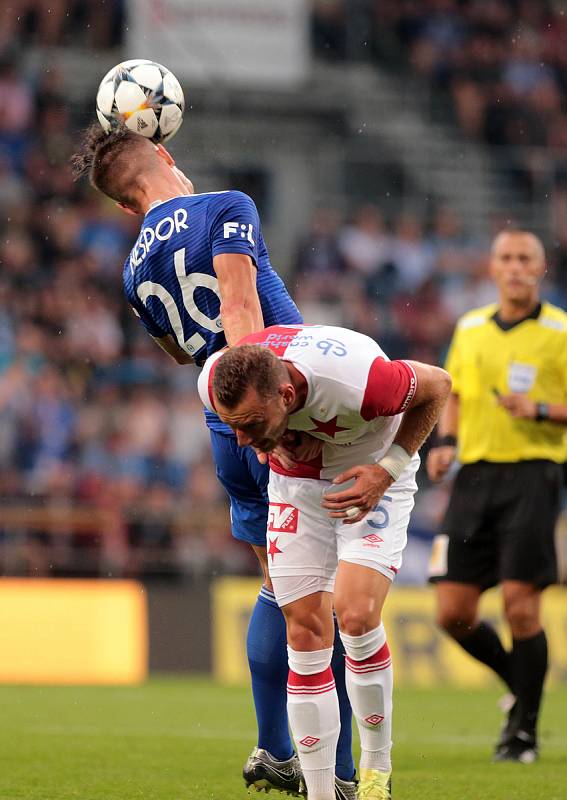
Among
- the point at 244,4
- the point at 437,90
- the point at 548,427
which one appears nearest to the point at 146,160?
the point at 548,427

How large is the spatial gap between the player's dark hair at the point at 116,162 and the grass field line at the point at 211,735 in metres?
3.45

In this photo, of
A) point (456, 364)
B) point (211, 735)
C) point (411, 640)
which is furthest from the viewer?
point (411, 640)

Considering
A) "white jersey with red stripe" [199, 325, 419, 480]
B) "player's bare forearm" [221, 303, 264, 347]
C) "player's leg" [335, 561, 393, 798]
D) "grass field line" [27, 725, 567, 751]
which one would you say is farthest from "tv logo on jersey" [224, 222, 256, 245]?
"grass field line" [27, 725, 567, 751]

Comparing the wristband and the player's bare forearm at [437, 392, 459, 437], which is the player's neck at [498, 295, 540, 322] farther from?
the wristband

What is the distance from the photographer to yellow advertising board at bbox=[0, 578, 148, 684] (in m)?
12.0

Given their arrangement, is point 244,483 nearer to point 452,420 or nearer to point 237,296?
point 237,296

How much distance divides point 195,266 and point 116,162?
0.61 m

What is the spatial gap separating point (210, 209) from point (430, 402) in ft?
3.55

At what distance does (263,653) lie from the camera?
5555mm

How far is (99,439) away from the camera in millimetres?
14297

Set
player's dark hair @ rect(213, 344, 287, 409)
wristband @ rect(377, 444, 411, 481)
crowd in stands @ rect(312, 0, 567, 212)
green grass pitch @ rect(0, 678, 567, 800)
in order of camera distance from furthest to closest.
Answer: crowd in stands @ rect(312, 0, 567, 212) → green grass pitch @ rect(0, 678, 567, 800) → wristband @ rect(377, 444, 411, 481) → player's dark hair @ rect(213, 344, 287, 409)

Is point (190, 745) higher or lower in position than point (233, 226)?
lower

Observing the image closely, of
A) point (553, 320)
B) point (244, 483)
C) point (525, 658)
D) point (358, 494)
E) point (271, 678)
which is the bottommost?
point (525, 658)

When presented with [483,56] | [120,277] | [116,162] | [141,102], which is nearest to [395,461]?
[116,162]
